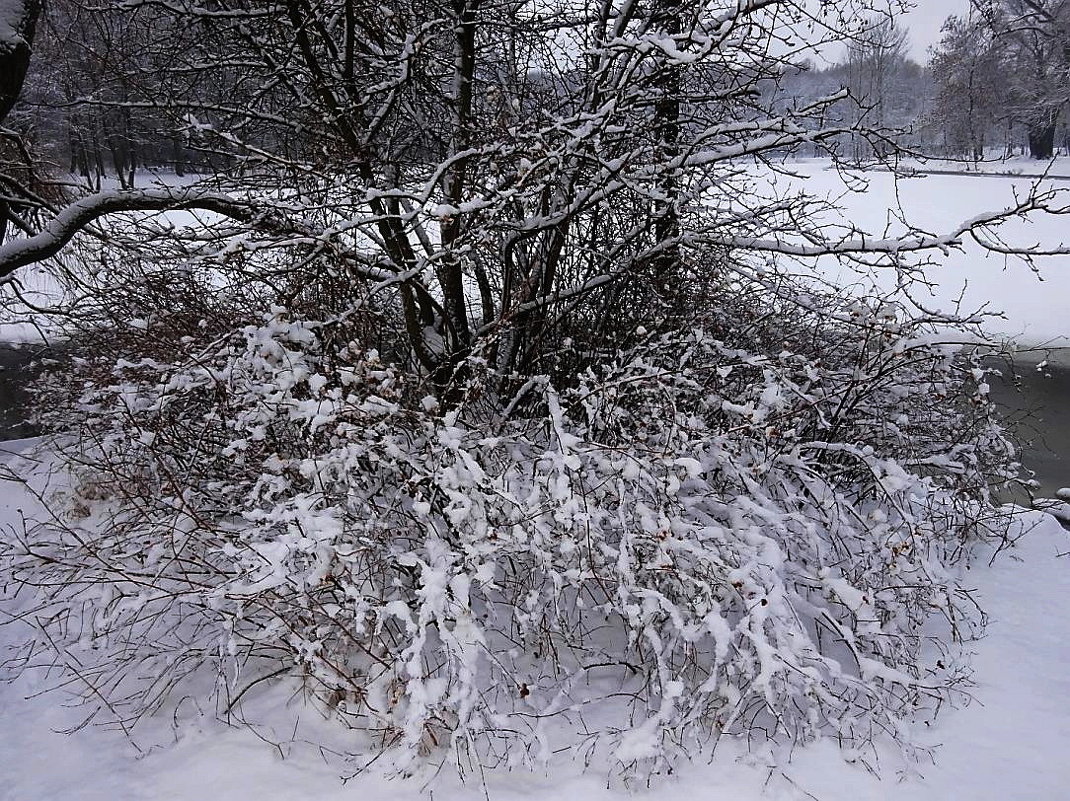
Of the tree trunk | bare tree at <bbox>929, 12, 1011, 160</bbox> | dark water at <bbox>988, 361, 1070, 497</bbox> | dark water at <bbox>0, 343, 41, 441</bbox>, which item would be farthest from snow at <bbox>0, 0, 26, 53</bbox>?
the tree trunk

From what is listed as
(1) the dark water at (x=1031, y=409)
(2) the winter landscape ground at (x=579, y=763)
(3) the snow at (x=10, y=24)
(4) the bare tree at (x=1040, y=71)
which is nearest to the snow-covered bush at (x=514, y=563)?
(2) the winter landscape ground at (x=579, y=763)

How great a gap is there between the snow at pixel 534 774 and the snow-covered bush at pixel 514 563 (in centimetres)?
13

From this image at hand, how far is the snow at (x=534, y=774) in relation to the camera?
276 cm

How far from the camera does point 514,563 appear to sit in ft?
11.6

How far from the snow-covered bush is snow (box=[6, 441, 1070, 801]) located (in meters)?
0.13

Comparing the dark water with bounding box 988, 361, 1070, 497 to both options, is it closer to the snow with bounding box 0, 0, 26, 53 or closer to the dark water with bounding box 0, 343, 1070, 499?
the dark water with bounding box 0, 343, 1070, 499

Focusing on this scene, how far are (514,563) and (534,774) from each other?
99cm

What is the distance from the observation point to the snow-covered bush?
9.75 ft

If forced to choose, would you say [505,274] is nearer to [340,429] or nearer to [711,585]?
[340,429]

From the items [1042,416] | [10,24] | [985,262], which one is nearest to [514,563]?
[10,24]

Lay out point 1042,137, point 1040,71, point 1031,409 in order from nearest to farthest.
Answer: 1. point 1031,409
2. point 1040,71
3. point 1042,137

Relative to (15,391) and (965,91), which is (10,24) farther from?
(965,91)

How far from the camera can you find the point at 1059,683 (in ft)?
11.3

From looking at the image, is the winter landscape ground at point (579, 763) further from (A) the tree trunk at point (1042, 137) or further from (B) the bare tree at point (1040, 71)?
(A) the tree trunk at point (1042, 137)
